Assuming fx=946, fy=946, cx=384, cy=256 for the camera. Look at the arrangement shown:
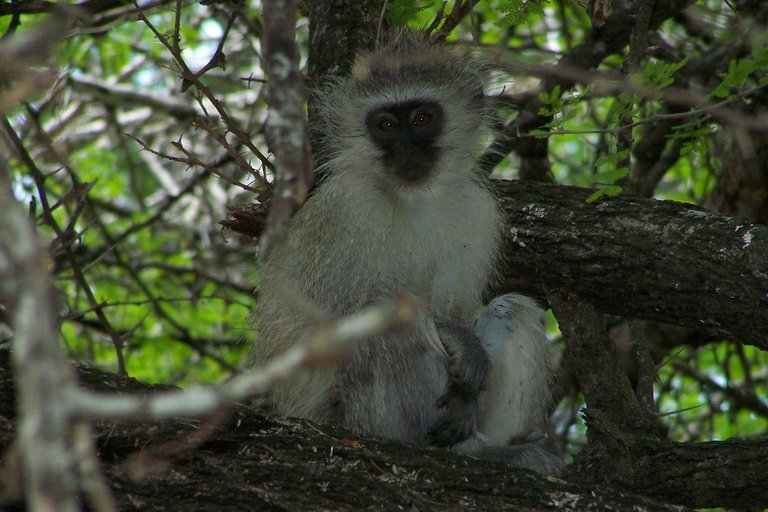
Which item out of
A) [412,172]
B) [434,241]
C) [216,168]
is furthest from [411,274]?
[216,168]

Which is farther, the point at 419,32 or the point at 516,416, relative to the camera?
the point at 419,32

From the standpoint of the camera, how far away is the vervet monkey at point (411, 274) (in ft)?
14.9

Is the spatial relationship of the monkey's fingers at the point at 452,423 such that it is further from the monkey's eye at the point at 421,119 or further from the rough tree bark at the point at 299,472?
the monkey's eye at the point at 421,119

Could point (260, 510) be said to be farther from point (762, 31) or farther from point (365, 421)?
point (762, 31)

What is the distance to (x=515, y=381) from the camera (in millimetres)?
4855

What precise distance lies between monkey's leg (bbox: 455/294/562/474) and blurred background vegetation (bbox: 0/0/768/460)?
2.83 feet

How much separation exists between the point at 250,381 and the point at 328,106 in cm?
391

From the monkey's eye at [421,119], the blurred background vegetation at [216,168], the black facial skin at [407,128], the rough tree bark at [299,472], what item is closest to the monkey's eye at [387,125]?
the black facial skin at [407,128]

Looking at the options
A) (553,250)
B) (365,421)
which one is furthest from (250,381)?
(553,250)

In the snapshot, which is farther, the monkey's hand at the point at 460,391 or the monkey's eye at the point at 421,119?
the monkey's eye at the point at 421,119

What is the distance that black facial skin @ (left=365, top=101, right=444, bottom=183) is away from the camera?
4.91 meters

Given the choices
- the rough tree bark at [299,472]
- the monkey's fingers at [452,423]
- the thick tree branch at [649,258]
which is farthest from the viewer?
the monkey's fingers at [452,423]

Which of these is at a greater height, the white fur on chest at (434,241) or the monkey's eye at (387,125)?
the monkey's eye at (387,125)

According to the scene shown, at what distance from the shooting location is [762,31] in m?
4.49
